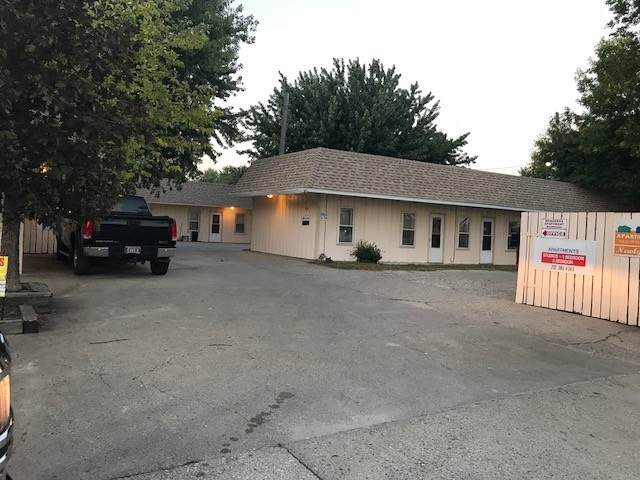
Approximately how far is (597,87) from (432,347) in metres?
25.8

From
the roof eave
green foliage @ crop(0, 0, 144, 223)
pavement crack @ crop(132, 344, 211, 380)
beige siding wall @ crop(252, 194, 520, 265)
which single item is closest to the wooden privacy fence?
pavement crack @ crop(132, 344, 211, 380)

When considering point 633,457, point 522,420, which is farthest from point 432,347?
point 633,457

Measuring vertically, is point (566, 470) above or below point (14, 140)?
below

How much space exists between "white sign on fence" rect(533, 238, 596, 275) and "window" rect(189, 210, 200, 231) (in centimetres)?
2813

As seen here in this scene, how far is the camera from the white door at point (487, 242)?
926 inches

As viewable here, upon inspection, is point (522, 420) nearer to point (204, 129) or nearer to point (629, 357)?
point (629, 357)

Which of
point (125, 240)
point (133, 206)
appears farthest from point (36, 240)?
point (125, 240)

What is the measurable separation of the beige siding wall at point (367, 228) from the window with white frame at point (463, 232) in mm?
160

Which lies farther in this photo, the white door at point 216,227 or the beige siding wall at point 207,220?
the white door at point 216,227

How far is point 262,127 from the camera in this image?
32.3 meters

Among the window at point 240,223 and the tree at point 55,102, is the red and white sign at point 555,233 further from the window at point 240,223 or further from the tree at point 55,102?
the window at point 240,223

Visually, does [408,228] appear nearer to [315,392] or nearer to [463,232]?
[463,232]

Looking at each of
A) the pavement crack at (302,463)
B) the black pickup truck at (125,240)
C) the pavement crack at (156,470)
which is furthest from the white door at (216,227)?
the pavement crack at (156,470)

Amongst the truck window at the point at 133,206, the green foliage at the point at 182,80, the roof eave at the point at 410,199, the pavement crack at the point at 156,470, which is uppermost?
the green foliage at the point at 182,80
